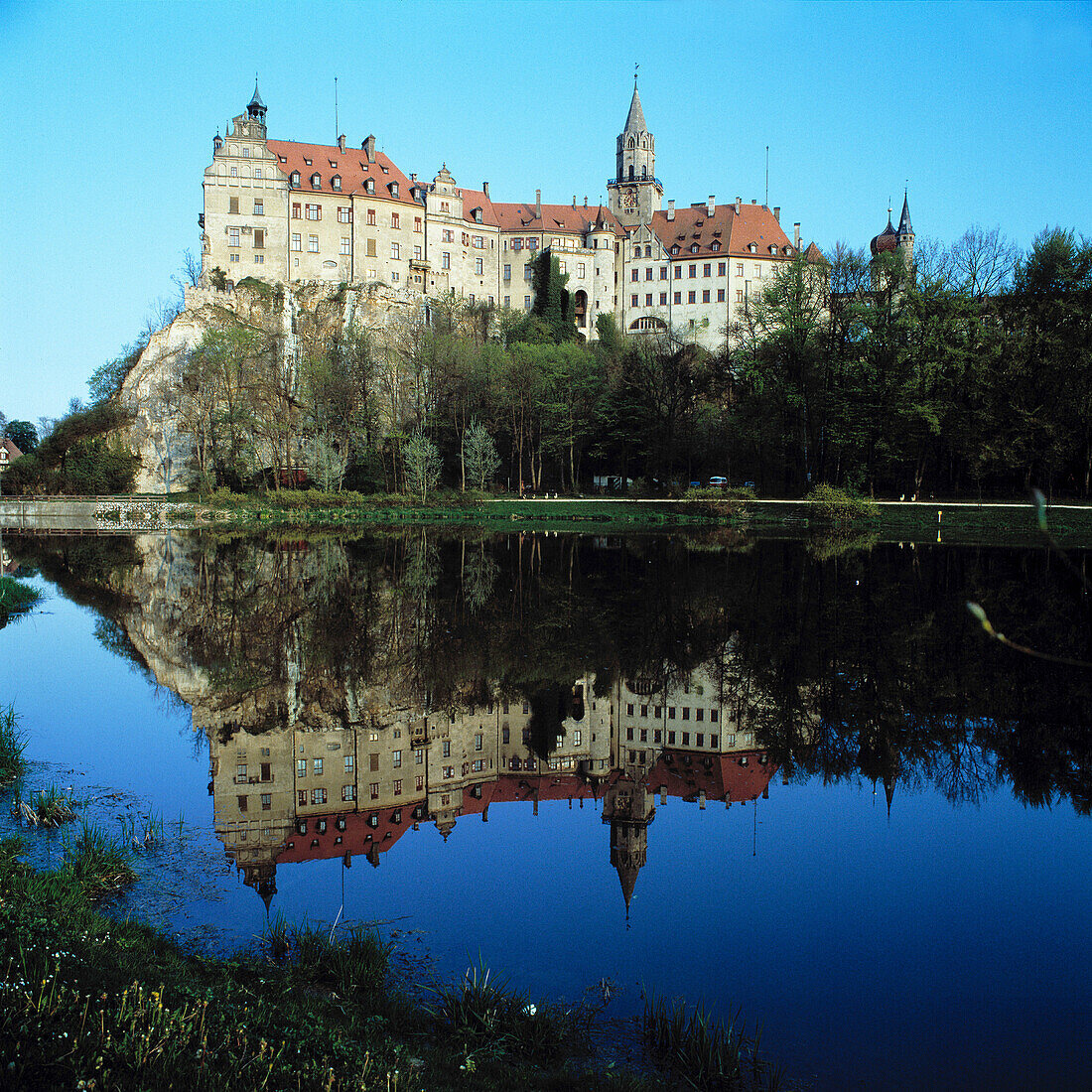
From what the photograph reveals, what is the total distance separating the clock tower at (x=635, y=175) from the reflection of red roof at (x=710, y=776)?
97503 millimetres

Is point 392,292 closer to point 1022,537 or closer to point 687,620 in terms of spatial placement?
point 1022,537

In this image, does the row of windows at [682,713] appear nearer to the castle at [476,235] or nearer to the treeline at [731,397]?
the treeline at [731,397]

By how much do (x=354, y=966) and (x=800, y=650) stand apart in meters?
11.9

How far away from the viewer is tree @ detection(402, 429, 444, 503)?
57.9m

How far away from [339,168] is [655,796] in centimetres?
8524

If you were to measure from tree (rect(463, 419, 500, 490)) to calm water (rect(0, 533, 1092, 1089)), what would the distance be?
39771 mm

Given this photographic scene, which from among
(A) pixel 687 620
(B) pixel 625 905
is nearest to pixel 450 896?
(B) pixel 625 905

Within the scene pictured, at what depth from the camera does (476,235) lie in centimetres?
9138

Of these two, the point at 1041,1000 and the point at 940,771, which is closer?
the point at 1041,1000

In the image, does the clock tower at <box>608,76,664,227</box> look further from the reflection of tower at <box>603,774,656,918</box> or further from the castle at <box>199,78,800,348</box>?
the reflection of tower at <box>603,774,656,918</box>

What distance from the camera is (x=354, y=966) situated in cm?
610

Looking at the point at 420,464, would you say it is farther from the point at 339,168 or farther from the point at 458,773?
the point at 458,773

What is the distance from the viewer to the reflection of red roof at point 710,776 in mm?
9867

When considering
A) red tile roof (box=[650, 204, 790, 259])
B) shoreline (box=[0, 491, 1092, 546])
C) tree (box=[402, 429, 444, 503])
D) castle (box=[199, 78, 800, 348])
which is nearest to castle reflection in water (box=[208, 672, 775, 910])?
shoreline (box=[0, 491, 1092, 546])
